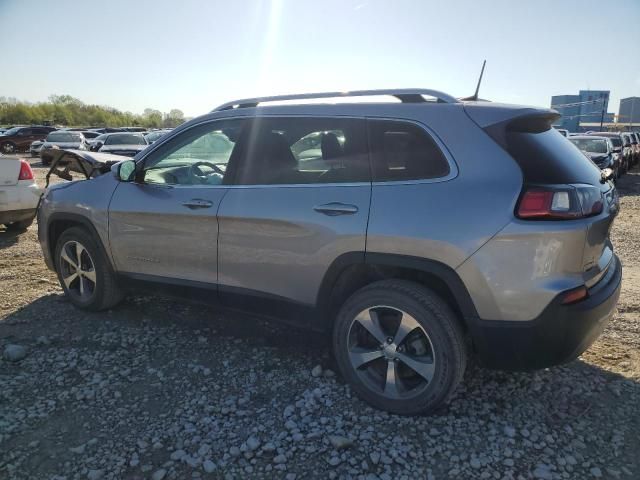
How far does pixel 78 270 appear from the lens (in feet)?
14.0

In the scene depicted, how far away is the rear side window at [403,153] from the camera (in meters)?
2.63

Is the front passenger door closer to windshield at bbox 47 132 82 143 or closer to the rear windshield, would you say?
the rear windshield

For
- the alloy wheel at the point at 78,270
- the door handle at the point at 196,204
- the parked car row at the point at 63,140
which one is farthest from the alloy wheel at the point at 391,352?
the parked car row at the point at 63,140

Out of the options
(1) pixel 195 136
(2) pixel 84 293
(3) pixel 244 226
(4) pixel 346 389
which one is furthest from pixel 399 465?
(2) pixel 84 293

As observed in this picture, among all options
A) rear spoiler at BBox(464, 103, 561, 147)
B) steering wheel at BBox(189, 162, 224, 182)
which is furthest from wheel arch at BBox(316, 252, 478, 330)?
steering wheel at BBox(189, 162, 224, 182)

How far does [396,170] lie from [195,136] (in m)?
1.68

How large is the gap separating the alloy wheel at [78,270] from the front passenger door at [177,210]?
A: 0.43m

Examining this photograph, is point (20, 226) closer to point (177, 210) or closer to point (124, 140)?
point (177, 210)

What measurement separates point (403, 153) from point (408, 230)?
0.47 metres

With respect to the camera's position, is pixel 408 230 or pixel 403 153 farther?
pixel 403 153

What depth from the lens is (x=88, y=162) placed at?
15.1ft

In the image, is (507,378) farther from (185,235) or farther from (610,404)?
(185,235)

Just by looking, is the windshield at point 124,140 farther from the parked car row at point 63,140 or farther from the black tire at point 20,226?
the black tire at point 20,226

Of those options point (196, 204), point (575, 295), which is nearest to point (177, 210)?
point (196, 204)
